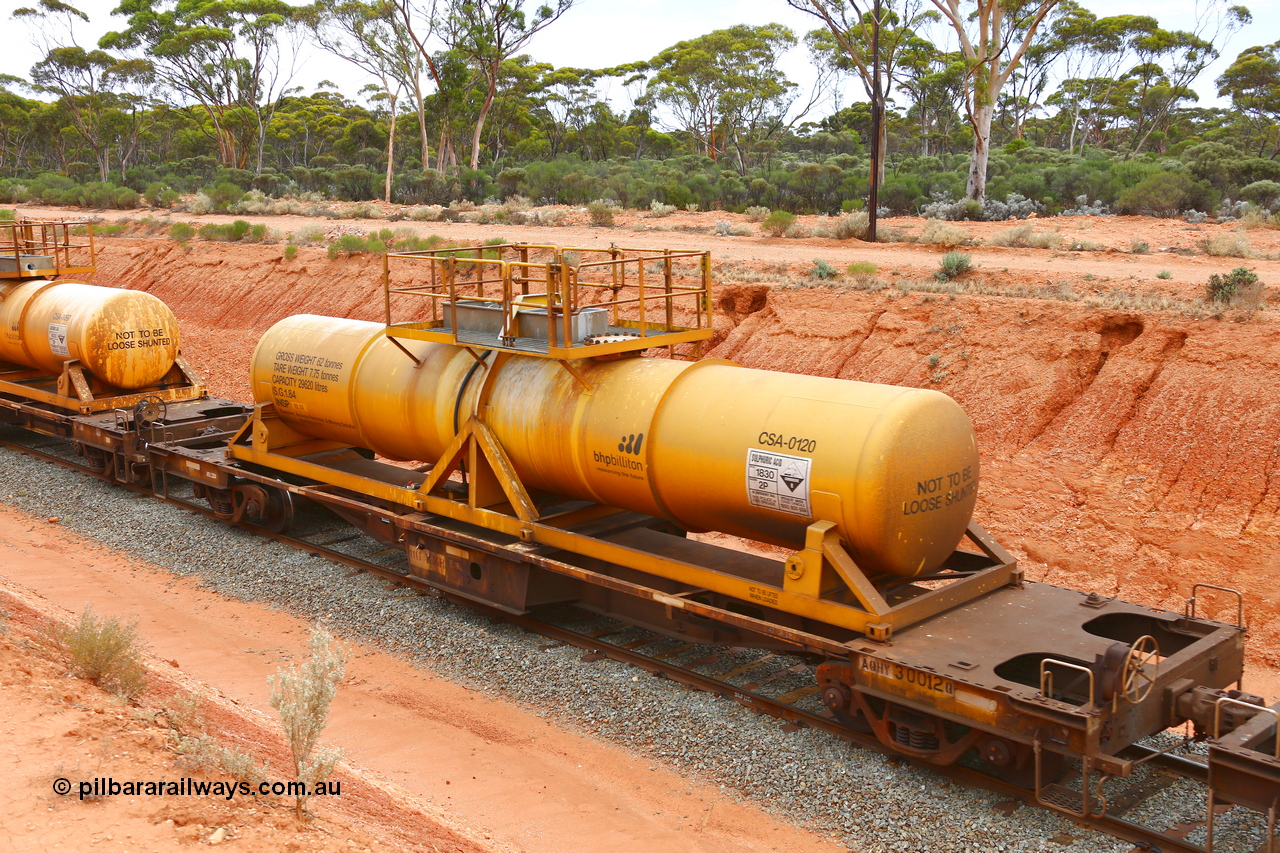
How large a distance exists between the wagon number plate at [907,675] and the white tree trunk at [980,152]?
2824 cm

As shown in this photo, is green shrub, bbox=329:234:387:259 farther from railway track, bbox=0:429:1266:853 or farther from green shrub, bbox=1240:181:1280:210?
green shrub, bbox=1240:181:1280:210

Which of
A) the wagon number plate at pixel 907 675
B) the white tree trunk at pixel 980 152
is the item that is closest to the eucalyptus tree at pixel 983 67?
the white tree trunk at pixel 980 152

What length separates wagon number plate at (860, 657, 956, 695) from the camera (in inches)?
274

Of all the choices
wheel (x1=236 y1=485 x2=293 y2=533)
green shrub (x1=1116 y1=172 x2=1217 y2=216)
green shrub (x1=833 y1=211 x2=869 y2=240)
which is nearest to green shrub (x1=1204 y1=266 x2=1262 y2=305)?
green shrub (x1=833 y1=211 x2=869 y2=240)

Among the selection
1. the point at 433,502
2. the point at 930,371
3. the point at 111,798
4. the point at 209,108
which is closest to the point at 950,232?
the point at 930,371

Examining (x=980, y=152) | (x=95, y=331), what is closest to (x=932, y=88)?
(x=980, y=152)

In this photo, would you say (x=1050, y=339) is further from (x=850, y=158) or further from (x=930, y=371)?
(x=850, y=158)

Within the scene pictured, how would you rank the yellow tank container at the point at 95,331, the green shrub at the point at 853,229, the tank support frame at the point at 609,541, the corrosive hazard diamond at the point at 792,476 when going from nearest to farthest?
the tank support frame at the point at 609,541
the corrosive hazard diamond at the point at 792,476
the yellow tank container at the point at 95,331
the green shrub at the point at 853,229

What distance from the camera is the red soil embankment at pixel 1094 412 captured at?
1176 centimetres

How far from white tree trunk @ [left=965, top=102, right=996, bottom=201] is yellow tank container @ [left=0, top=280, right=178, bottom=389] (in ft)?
82.9

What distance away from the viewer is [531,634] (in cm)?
1023

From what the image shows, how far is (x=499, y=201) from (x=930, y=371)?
32.6m

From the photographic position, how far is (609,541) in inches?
383

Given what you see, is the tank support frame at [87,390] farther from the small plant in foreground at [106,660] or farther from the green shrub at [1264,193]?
the green shrub at [1264,193]
